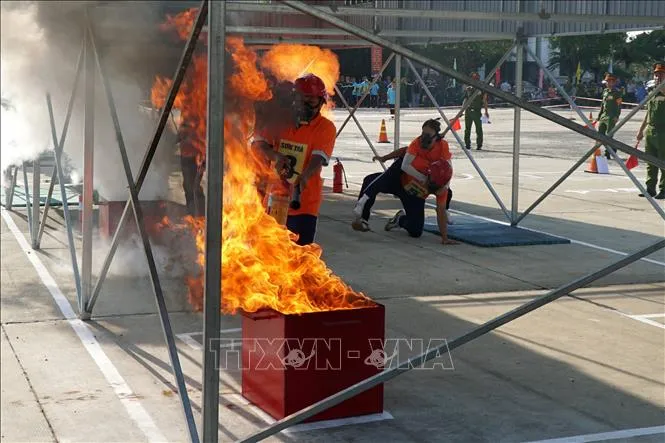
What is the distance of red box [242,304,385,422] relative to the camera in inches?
210

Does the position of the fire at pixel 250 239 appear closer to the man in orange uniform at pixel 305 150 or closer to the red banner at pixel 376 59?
the man in orange uniform at pixel 305 150

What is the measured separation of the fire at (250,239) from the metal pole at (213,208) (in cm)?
128

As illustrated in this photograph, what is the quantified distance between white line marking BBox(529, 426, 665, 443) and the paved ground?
2 cm

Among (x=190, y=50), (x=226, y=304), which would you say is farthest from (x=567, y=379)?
(x=190, y=50)

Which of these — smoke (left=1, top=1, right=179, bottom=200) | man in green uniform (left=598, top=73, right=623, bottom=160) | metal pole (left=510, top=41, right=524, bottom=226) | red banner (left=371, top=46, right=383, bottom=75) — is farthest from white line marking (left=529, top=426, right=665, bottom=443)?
red banner (left=371, top=46, right=383, bottom=75)

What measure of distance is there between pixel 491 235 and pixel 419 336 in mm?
4672

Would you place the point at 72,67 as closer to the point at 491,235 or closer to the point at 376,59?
the point at 491,235

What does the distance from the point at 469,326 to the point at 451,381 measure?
4.53 ft

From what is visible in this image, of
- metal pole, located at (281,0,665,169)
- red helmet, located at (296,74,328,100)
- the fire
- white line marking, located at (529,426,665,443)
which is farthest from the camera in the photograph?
red helmet, located at (296,74,328,100)

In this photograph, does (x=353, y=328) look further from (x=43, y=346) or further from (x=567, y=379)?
(x=43, y=346)

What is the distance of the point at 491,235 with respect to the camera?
11742mm

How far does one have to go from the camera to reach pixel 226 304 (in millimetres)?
5812

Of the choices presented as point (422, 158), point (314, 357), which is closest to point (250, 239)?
point (314, 357)

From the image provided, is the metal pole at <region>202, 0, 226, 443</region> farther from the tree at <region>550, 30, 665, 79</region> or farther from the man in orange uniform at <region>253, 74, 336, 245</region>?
the tree at <region>550, 30, 665, 79</region>
